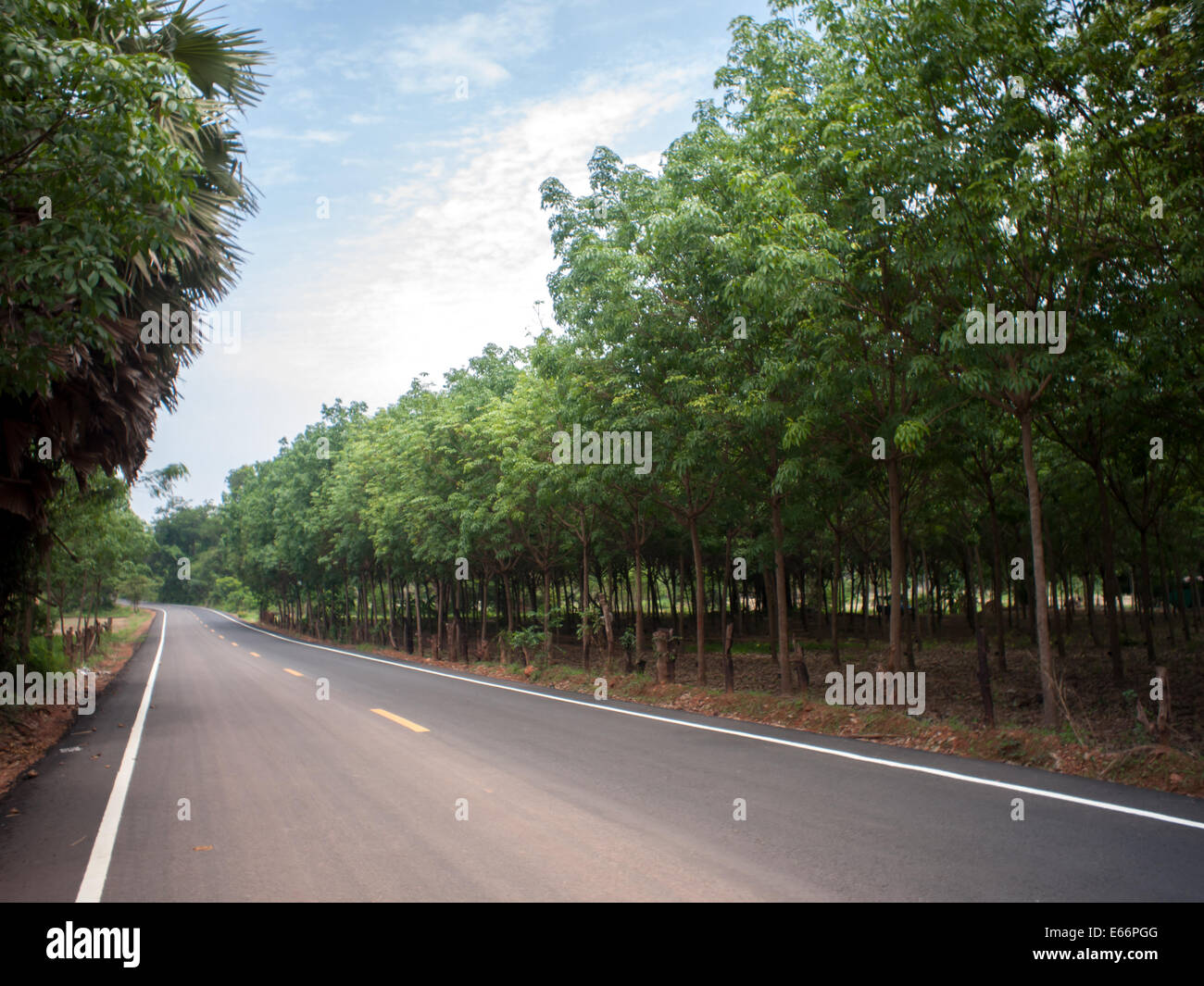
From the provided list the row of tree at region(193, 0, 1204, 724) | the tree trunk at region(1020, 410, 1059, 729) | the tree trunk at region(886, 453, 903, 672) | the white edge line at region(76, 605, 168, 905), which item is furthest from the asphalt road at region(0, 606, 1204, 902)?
the row of tree at region(193, 0, 1204, 724)

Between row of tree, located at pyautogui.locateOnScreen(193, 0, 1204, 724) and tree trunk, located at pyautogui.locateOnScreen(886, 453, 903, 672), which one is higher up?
row of tree, located at pyautogui.locateOnScreen(193, 0, 1204, 724)

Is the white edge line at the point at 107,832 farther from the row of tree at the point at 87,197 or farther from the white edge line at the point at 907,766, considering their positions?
the white edge line at the point at 907,766

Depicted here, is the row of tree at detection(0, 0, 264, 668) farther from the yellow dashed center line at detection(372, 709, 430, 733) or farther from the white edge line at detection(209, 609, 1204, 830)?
the white edge line at detection(209, 609, 1204, 830)

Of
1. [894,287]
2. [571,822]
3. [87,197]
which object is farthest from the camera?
[894,287]

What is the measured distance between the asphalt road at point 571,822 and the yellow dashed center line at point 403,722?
0.22 m

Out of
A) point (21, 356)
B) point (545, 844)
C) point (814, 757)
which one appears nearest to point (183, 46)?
point (21, 356)

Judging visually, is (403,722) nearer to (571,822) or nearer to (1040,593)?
(571,822)

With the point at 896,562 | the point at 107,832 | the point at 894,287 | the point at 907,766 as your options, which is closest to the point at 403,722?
the point at 107,832

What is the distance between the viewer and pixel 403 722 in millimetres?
12781

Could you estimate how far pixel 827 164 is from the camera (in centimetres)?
1125

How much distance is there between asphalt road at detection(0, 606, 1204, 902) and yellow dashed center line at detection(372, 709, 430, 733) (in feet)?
0.72

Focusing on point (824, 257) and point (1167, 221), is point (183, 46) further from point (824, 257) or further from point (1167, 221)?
point (1167, 221)

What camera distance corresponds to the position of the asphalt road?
5.10 meters

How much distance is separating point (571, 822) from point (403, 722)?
6.87 meters
